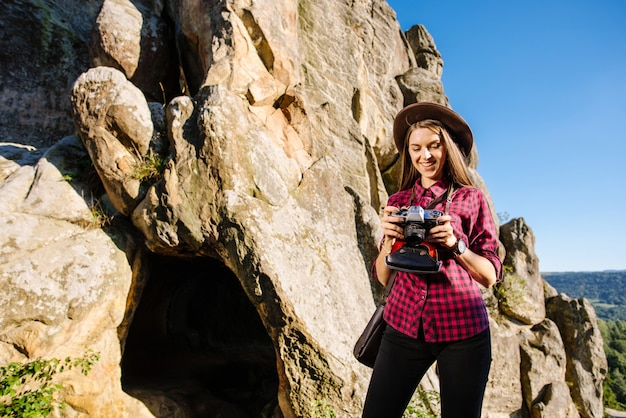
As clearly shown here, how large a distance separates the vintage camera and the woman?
0.14 feet

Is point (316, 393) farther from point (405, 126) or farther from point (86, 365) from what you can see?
point (405, 126)

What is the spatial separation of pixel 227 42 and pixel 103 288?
4.60 metres

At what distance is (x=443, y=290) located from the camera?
1.95 meters

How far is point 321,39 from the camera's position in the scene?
345 inches

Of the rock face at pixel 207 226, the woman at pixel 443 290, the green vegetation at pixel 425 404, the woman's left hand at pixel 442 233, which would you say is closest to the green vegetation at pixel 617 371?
the rock face at pixel 207 226

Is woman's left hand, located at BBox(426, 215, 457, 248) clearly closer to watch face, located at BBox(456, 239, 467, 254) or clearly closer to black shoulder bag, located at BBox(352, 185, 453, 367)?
watch face, located at BBox(456, 239, 467, 254)

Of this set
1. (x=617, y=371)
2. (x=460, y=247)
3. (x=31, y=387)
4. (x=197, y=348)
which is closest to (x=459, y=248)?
(x=460, y=247)

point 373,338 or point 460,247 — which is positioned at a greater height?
point 460,247

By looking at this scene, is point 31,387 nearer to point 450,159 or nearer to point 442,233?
point 442,233

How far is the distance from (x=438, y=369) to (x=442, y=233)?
821 mm

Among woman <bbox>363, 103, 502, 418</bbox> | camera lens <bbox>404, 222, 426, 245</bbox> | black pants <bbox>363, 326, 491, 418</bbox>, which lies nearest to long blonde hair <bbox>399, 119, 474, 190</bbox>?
woman <bbox>363, 103, 502, 418</bbox>

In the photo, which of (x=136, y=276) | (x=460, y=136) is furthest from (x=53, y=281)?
(x=460, y=136)

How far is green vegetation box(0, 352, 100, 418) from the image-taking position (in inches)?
150

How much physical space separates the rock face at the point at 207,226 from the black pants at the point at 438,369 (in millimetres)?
2438
